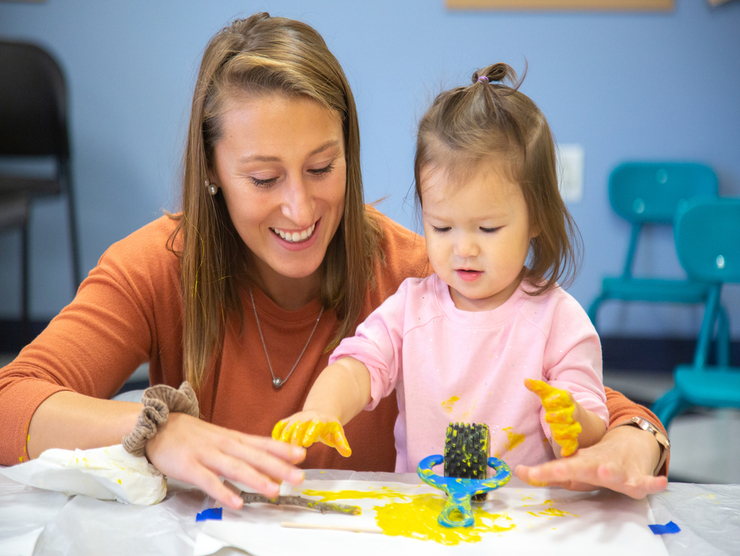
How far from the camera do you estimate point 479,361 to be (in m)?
0.91

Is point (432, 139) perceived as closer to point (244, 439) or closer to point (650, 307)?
point (244, 439)

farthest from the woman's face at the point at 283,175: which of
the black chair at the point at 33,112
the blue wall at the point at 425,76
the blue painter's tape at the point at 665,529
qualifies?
the black chair at the point at 33,112

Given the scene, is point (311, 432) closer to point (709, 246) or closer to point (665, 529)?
point (665, 529)

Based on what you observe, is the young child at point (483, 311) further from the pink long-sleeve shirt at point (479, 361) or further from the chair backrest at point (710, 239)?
the chair backrest at point (710, 239)

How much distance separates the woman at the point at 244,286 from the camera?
0.81 metres

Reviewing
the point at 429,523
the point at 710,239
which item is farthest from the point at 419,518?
the point at 710,239

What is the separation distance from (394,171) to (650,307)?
131 cm

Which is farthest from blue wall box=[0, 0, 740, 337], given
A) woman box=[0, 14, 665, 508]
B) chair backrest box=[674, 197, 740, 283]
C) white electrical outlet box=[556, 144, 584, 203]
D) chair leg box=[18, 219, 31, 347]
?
woman box=[0, 14, 665, 508]

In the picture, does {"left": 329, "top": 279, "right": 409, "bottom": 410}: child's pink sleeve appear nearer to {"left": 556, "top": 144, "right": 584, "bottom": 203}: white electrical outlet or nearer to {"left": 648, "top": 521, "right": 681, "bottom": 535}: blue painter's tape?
{"left": 648, "top": 521, "right": 681, "bottom": 535}: blue painter's tape

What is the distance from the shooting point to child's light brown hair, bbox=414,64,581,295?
0.84 m

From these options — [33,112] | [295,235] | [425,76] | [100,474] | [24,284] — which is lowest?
[24,284]

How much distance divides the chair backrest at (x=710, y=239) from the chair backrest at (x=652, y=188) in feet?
3.15

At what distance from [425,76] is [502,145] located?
2.14m

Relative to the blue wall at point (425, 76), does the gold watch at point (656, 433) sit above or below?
below
